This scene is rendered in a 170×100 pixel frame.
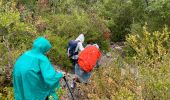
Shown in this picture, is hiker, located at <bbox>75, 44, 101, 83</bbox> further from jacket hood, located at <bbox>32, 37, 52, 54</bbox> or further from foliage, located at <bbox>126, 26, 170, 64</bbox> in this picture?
foliage, located at <bbox>126, 26, 170, 64</bbox>

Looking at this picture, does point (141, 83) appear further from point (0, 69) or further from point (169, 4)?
point (169, 4)

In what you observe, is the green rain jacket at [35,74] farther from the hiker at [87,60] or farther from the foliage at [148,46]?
the hiker at [87,60]

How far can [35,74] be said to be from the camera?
6941 millimetres

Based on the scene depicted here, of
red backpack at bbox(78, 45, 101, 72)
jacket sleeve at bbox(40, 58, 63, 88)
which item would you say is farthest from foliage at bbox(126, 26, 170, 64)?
red backpack at bbox(78, 45, 101, 72)

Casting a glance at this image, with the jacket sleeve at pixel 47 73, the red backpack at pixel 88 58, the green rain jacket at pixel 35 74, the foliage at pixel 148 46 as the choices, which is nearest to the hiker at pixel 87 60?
the red backpack at pixel 88 58

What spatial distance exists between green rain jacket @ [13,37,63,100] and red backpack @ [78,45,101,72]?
85.8 inches

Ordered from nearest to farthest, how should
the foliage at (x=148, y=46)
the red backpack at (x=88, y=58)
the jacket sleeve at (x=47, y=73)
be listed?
1. the foliage at (x=148, y=46)
2. the jacket sleeve at (x=47, y=73)
3. the red backpack at (x=88, y=58)

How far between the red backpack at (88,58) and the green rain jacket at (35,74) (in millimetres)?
2180

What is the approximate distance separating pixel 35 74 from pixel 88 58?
8.38 ft

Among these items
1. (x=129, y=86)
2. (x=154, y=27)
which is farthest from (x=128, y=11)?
(x=129, y=86)

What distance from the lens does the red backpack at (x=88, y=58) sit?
936cm

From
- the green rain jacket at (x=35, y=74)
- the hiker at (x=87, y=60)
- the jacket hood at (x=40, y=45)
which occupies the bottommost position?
the hiker at (x=87, y=60)

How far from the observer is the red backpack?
9.36 meters

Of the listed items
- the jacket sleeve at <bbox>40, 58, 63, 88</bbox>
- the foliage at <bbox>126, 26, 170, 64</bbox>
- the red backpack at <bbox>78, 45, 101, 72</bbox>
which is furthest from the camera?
the red backpack at <bbox>78, 45, 101, 72</bbox>
